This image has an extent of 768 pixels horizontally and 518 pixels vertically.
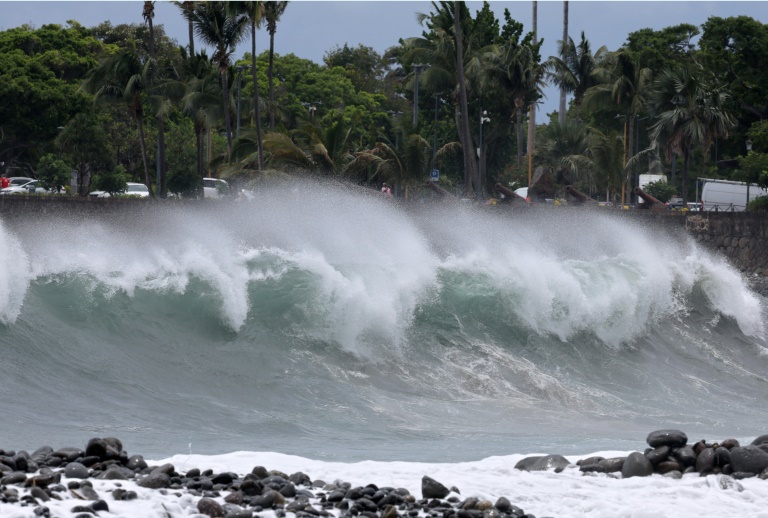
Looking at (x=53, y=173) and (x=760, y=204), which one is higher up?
(x=53, y=173)

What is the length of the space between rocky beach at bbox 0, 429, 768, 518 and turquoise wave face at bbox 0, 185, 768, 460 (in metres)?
1.98

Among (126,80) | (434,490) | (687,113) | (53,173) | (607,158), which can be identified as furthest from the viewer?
(607,158)

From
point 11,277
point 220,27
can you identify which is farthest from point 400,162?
point 11,277

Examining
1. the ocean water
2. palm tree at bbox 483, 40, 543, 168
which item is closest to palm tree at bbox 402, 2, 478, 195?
palm tree at bbox 483, 40, 543, 168

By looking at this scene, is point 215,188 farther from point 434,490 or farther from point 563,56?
point 434,490

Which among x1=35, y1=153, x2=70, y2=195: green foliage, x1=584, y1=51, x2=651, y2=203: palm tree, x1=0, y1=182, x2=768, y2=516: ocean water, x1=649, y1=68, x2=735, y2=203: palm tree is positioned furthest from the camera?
x1=584, y1=51, x2=651, y2=203: palm tree

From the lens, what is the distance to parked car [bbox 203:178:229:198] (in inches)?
1596

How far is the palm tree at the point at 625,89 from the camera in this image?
54156 mm

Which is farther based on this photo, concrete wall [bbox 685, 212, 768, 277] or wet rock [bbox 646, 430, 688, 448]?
concrete wall [bbox 685, 212, 768, 277]

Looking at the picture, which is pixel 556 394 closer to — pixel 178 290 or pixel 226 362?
pixel 226 362

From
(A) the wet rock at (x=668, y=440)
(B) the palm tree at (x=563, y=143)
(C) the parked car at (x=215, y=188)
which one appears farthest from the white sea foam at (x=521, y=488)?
(B) the palm tree at (x=563, y=143)

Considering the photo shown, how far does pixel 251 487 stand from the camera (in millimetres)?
8625

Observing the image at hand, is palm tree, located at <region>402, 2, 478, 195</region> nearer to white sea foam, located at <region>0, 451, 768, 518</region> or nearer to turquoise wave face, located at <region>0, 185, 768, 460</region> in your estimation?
turquoise wave face, located at <region>0, 185, 768, 460</region>

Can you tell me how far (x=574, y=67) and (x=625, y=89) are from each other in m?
5.01
